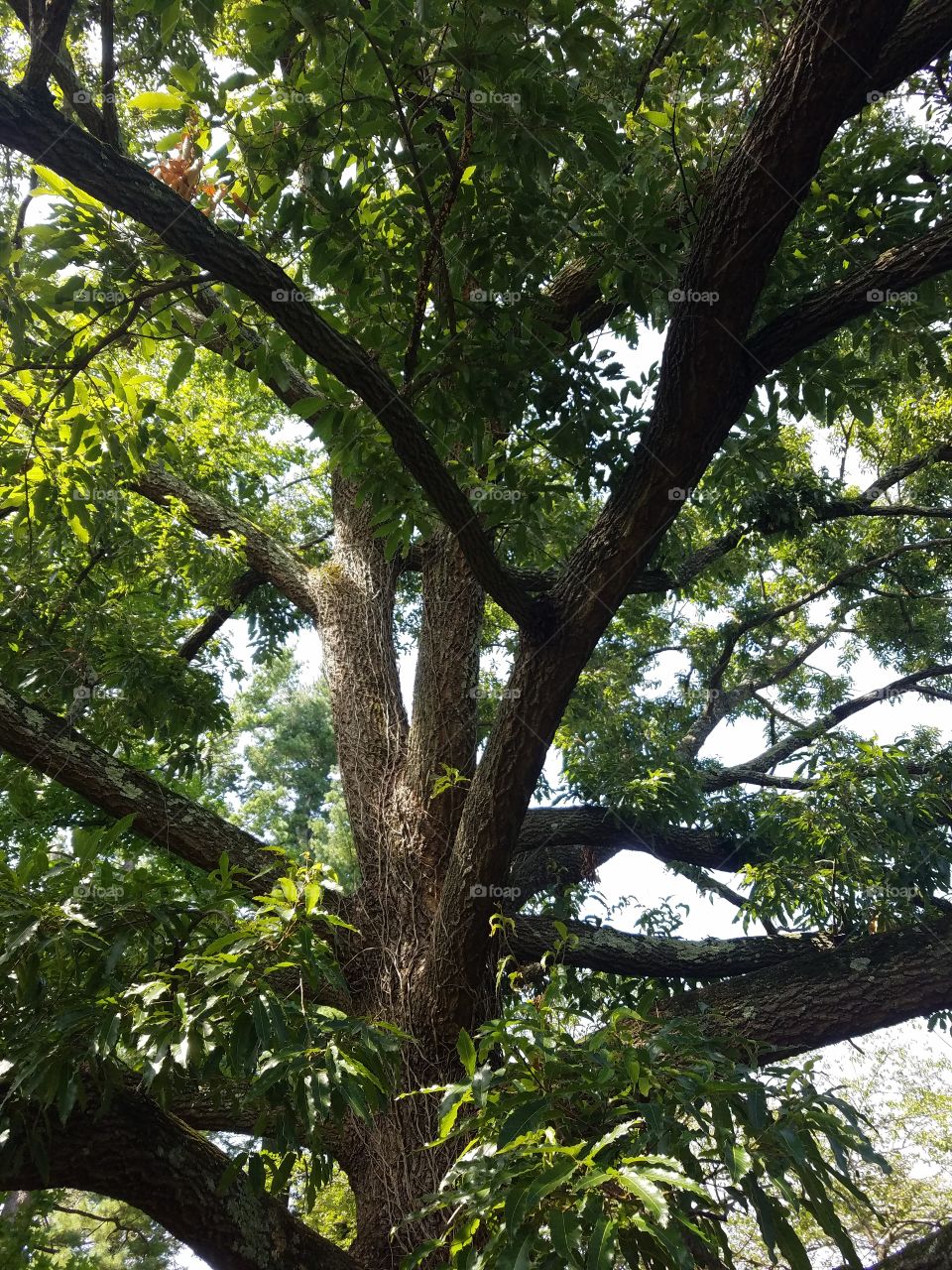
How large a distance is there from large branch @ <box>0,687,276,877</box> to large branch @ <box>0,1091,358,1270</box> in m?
1.18

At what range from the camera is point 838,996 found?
3.63 m

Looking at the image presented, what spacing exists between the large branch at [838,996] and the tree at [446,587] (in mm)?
19

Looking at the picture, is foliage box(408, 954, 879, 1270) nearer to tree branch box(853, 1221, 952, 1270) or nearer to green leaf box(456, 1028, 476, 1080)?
green leaf box(456, 1028, 476, 1080)

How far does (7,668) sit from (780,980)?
4.25 meters

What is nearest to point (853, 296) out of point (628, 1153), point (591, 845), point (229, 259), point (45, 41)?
point (229, 259)

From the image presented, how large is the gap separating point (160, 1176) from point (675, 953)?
2.76 metres

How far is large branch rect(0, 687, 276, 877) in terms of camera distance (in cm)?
343

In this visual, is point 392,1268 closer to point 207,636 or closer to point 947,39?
point 207,636

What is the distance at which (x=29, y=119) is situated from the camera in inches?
85.0

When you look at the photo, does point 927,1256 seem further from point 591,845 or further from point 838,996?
point 591,845

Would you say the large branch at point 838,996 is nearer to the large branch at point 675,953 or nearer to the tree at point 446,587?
the tree at point 446,587

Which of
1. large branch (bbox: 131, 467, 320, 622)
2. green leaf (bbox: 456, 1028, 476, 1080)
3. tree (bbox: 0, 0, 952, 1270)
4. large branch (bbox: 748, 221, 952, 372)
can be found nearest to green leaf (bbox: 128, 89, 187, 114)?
tree (bbox: 0, 0, 952, 1270)

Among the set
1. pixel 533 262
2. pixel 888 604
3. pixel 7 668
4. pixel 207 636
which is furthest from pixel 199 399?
pixel 888 604

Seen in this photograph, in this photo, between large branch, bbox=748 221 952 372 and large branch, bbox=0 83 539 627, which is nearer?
large branch, bbox=0 83 539 627
